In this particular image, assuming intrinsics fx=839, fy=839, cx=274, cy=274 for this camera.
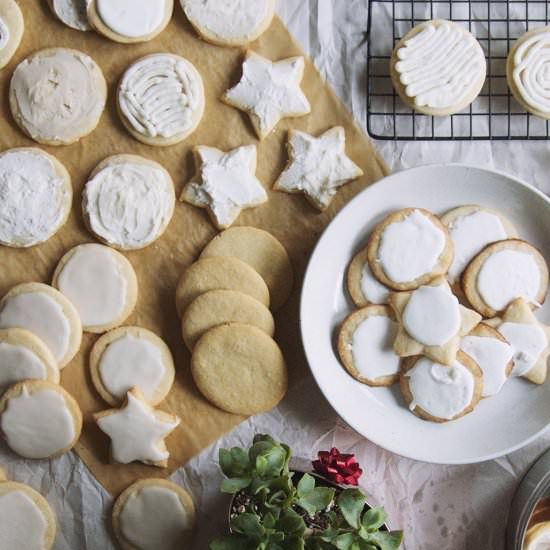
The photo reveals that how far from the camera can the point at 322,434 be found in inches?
64.8

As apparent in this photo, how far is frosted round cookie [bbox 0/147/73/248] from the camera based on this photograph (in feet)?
5.25

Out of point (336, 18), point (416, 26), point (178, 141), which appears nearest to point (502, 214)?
point (416, 26)

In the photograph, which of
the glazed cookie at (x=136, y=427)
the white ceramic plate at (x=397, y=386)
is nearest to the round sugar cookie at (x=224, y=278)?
the white ceramic plate at (x=397, y=386)

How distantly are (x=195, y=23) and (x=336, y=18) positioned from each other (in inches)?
10.9

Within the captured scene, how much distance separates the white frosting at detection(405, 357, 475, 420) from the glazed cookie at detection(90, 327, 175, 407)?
0.47 metres

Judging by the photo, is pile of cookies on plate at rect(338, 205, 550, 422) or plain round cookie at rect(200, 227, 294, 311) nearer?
pile of cookies on plate at rect(338, 205, 550, 422)

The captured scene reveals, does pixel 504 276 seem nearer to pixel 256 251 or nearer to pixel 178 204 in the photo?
pixel 256 251

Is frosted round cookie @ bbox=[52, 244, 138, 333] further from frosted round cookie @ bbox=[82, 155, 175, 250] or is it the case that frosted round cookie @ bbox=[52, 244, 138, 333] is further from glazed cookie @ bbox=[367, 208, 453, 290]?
glazed cookie @ bbox=[367, 208, 453, 290]

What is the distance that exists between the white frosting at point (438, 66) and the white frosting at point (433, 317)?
0.36m

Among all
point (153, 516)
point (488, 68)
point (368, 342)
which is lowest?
point (153, 516)

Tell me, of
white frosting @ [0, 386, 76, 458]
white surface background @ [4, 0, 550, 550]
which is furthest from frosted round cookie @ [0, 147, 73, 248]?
white surface background @ [4, 0, 550, 550]

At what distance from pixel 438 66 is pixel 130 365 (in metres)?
0.81

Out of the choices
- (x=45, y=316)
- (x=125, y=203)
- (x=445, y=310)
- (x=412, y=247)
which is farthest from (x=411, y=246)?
(x=45, y=316)

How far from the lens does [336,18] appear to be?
164cm
